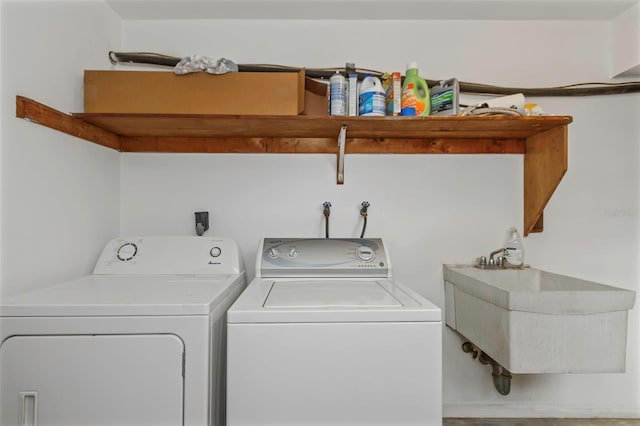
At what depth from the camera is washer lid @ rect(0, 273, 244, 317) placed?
114cm

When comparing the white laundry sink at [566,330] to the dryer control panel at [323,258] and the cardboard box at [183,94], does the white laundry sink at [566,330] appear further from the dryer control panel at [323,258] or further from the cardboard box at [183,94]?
the cardboard box at [183,94]

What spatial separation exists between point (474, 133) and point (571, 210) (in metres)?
0.82

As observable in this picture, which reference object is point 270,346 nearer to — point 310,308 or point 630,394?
point 310,308

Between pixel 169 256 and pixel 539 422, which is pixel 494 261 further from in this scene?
pixel 169 256

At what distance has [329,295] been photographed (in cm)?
141

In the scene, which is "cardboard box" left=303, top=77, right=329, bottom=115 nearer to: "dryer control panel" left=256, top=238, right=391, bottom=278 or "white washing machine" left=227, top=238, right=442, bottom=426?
"dryer control panel" left=256, top=238, right=391, bottom=278

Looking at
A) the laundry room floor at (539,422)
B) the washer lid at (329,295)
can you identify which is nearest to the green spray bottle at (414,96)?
the washer lid at (329,295)

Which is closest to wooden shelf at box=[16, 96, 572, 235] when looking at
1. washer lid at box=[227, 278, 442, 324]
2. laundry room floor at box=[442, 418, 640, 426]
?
washer lid at box=[227, 278, 442, 324]

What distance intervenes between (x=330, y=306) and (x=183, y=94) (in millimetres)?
1237

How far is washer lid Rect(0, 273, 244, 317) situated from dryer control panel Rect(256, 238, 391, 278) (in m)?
0.31

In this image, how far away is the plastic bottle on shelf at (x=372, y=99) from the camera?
5.58 feet

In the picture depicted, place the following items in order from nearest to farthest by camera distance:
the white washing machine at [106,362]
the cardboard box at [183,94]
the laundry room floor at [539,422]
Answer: the white washing machine at [106,362] → the cardboard box at [183,94] → the laundry room floor at [539,422]

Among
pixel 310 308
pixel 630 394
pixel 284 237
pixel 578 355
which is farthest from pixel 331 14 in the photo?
pixel 630 394

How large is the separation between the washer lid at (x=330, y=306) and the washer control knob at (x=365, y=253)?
12.5 inches
